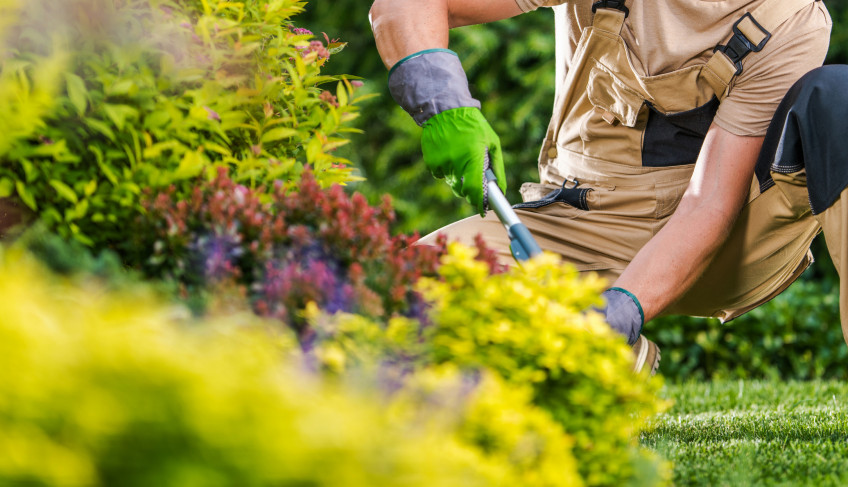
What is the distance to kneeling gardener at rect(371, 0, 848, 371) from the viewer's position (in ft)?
7.53

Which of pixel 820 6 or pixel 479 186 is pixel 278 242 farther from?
pixel 820 6

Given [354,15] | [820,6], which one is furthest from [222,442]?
[354,15]

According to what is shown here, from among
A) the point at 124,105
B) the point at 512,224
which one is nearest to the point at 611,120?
the point at 512,224

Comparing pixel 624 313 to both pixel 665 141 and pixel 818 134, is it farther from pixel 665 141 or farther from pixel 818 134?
pixel 665 141

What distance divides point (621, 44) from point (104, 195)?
6.14 ft

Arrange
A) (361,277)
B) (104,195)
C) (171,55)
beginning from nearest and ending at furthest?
1. (361,277)
2. (104,195)
3. (171,55)

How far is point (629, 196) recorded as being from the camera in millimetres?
2900

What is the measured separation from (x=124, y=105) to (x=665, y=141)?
2.00 metres

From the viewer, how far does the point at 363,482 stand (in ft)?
2.81

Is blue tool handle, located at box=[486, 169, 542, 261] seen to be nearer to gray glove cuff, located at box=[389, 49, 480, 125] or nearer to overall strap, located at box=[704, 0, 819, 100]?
gray glove cuff, located at box=[389, 49, 480, 125]

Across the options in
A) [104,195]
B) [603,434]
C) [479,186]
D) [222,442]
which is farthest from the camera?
[479,186]

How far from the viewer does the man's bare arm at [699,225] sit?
2346mm

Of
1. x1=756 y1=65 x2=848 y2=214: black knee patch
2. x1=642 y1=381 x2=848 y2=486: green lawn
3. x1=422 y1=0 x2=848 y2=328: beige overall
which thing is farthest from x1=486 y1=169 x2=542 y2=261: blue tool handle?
x1=756 y1=65 x2=848 y2=214: black knee patch

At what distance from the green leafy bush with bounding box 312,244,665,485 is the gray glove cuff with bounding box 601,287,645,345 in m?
0.65
